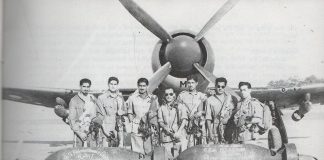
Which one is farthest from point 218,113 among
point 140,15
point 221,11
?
point 140,15

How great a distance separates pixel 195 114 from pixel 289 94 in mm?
515

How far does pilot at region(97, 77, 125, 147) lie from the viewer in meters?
1.99

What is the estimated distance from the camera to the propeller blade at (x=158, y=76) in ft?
6.89

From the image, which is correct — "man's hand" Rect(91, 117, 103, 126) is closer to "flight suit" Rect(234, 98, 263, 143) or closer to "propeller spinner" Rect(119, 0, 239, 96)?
"propeller spinner" Rect(119, 0, 239, 96)

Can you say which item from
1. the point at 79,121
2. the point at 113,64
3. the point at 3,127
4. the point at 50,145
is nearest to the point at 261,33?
the point at 113,64

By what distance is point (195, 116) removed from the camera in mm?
2037

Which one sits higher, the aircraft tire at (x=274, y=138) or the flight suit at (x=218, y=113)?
the flight suit at (x=218, y=113)

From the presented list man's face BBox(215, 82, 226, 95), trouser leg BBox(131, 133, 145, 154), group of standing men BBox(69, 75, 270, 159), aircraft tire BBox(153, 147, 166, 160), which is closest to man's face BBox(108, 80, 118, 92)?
group of standing men BBox(69, 75, 270, 159)

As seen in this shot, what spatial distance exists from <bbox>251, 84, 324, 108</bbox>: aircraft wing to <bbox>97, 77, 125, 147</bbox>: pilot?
2.32 feet

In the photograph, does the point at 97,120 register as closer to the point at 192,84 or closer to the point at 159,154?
the point at 159,154

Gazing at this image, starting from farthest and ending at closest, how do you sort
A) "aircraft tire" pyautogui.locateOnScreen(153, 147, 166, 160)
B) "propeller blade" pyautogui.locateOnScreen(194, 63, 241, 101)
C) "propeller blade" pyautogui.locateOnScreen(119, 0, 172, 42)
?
1. "propeller blade" pyautogui.locateOnScreen(194, 63, 241, 101)
2. "propeller blade" pyautogui.locateOnScreen(119, 0, 172, 42)
3. "aircraft tire" pyautogui.locateOnScreen(153, 147, 166, 160)

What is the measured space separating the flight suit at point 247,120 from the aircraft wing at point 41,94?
56cm

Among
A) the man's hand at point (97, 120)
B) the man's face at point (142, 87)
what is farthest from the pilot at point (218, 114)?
the man's hand at point (97, 120)

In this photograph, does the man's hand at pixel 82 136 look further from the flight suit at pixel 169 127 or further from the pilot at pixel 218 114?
the pilot at pixel 218 114
